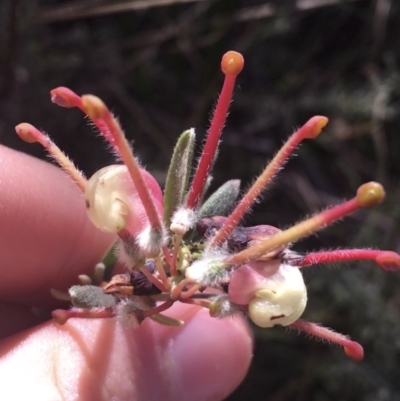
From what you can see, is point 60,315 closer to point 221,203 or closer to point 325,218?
point 221,203

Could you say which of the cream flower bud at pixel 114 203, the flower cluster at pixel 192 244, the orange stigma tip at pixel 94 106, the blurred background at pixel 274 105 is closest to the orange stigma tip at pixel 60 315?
the flower cluster at pixel 192 244

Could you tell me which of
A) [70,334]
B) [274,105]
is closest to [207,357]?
[70,334]

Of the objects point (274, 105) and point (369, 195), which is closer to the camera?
point (369, 195)

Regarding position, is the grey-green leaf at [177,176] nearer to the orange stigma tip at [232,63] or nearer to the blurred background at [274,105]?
the orange stigma tip at [232,63]

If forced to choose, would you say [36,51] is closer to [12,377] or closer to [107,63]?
[107,63]

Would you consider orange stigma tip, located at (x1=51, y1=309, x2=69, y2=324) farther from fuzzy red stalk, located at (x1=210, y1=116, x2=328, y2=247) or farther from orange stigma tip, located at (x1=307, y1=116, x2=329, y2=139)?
A: orange stigma tip, located at (x1=307, y1=116, x2=329, y2=139)

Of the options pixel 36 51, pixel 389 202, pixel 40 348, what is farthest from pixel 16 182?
pixel 389 202
